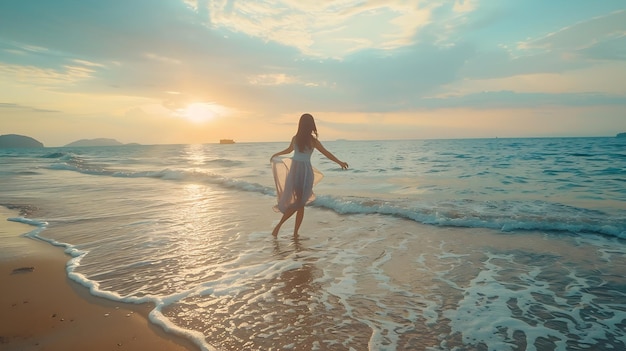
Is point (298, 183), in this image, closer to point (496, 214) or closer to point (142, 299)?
point (142, 299)

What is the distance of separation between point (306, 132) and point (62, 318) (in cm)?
480

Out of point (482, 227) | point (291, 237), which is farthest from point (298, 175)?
point (482, 227)

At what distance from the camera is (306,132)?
6.89 m

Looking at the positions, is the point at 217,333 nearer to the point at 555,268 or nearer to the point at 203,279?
the point at 203,279

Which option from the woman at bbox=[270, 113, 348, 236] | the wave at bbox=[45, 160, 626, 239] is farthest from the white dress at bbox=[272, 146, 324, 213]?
the wave at bbox=[45, 160, 626, 239]

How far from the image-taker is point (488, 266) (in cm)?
561

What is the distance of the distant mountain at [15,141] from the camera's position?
174163mm

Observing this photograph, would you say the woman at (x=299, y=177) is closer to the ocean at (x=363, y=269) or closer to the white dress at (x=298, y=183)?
the white dress at (x=298, y=183)

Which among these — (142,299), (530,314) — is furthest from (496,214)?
(142,299)

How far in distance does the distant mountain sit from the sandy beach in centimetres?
22914

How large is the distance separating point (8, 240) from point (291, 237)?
5.84 m

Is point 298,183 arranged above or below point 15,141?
below

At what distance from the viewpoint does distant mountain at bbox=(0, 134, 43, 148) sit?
174m

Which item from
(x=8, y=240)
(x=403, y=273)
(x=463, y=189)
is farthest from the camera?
(x=463, y=189)
